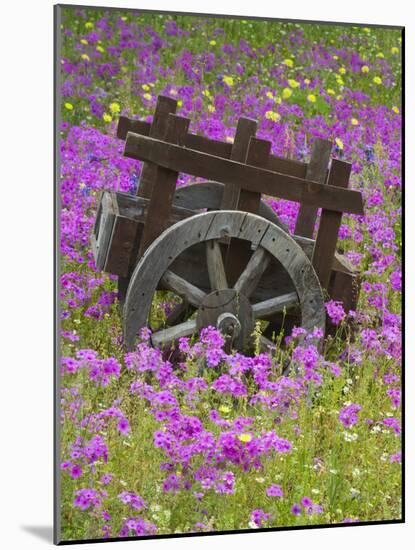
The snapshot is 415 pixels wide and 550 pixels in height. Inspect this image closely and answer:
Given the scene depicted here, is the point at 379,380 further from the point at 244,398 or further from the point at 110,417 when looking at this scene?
the point at 110,417

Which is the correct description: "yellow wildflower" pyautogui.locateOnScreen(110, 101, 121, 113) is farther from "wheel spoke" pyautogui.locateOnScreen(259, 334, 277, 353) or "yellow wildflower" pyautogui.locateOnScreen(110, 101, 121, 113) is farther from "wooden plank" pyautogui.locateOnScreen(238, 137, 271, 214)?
"wheel spoke" pyautogui.locateOnScreen(259, 334, 277, 353)

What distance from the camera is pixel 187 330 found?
5.12 meters

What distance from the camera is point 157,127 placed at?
5309 millimetres

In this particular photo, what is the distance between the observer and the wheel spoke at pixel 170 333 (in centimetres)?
510

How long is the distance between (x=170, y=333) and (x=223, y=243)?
0.47m

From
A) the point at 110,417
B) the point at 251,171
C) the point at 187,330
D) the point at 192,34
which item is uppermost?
the point at 192,34

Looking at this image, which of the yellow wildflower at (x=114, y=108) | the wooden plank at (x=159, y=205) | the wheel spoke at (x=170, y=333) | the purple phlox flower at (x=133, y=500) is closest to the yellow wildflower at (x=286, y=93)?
the yellow wildflower at (x=114, y=108)

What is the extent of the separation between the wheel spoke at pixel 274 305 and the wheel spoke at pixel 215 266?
0.18 m

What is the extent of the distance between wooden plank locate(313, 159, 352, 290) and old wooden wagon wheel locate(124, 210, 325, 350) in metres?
0.11

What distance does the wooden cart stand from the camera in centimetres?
506

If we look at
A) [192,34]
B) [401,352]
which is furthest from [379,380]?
[192,34]

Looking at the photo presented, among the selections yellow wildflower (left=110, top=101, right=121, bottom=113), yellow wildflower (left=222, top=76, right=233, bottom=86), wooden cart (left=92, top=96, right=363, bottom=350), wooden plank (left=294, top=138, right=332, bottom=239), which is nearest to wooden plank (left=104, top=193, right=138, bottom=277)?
wooden cart (left=92, top=96, right=363, bottom=350)

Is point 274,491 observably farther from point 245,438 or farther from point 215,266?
point 215,266

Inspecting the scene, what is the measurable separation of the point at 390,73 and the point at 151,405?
222cm
